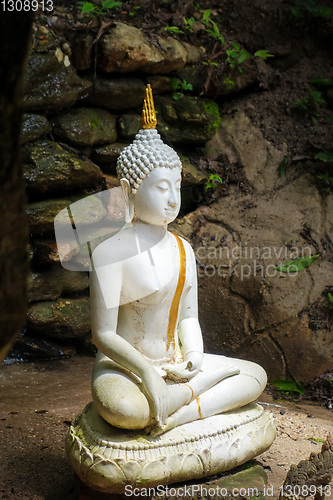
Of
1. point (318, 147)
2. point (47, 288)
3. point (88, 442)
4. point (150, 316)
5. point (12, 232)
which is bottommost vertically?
point (47, 288)

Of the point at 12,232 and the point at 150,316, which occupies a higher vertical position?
the point at 12,232

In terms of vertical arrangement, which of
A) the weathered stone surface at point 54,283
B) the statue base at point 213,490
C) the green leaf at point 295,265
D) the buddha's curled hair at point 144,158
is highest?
the buddha's curled hair at point 144,158

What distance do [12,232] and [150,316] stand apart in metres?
1.82

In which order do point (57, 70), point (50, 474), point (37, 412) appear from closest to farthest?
point (50, 474)
point (37, 412)
point (57, 70)

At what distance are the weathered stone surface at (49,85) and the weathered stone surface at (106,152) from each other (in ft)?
1.74

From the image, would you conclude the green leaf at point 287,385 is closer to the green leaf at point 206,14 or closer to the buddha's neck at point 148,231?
the buddha's neck at point 148,231

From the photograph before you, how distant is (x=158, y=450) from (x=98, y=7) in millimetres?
4255

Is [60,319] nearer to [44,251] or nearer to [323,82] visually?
[44,251]

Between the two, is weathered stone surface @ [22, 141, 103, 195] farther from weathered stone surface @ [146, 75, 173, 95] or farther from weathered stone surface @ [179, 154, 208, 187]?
weathered stone surface @ [146, 75, 173, 95]

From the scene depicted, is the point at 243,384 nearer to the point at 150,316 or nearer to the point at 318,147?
the point at 150,316

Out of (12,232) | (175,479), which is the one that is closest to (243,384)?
(175,479)

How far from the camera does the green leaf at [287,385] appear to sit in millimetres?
4375

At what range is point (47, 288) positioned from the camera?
4.67m

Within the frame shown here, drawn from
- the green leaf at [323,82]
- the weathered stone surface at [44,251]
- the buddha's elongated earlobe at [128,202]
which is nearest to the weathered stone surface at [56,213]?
the weathered stone surface at [44,251]
